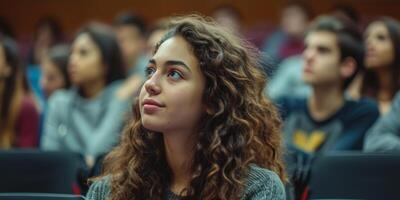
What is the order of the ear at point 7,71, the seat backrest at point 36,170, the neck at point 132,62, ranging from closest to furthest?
1. the seat backrest at point 36,170
2. the ear at point 7,71
3. the neck at point 132,62

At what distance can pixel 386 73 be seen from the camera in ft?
10.00

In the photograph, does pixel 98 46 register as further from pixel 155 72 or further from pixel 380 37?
pixel 155 72

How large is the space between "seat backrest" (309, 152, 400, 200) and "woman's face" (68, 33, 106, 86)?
137 cm

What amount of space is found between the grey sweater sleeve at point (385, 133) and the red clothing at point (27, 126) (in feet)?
4.58

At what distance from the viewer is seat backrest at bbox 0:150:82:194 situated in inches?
84.1

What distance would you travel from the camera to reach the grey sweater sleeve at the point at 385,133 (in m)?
2.48

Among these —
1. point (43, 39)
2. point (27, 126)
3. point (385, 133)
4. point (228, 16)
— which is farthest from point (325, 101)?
point (43, 39)

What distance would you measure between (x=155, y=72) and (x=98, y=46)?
1680 millimetres

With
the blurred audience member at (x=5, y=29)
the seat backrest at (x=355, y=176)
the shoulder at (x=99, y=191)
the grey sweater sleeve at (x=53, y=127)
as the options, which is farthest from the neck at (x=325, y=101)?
the blurred audience member at (x=5, y=29)

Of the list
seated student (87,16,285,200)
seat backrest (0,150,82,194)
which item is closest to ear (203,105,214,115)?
seated student (87,16,285,200)

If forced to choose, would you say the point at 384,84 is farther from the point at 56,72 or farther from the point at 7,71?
the point at 56,72

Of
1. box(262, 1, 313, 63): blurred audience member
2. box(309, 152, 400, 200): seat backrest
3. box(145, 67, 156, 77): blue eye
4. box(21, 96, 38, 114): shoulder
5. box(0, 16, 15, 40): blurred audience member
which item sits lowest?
Result: box(309, 152, 400, 200): seat backrest

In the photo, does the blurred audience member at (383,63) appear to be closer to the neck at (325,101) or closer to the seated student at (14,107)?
the neck at (325,101)

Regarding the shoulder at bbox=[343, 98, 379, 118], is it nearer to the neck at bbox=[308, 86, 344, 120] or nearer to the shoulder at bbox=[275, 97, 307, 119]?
the neck at bbox=[308, 86, 344, 120]
